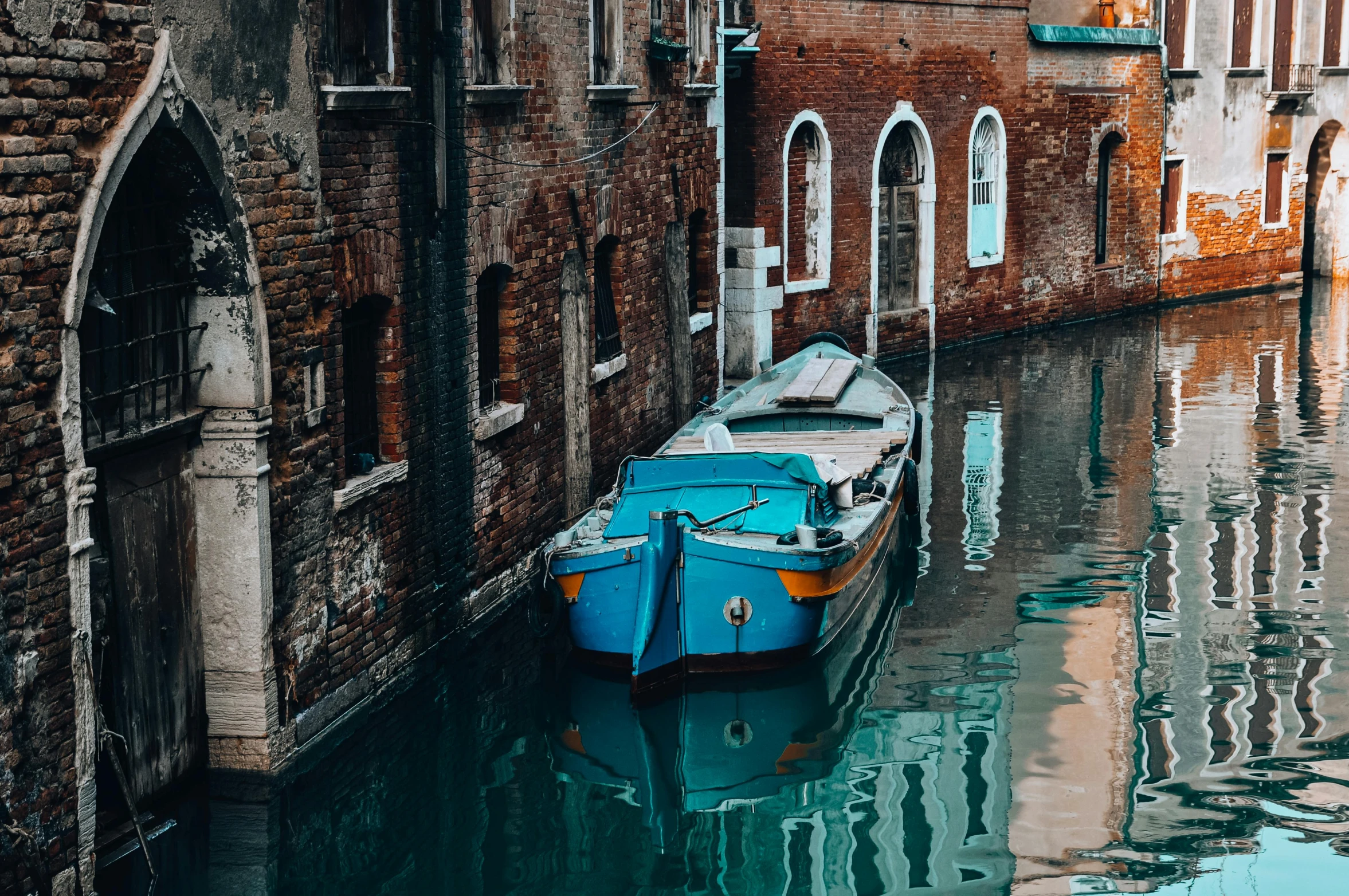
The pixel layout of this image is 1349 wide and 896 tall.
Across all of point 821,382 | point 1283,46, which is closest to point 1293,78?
point 1283,46

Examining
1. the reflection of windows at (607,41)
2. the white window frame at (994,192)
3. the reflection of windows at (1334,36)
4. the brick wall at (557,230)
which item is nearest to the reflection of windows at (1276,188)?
the reflection of windows at (1334,36)

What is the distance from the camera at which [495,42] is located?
1028 cm

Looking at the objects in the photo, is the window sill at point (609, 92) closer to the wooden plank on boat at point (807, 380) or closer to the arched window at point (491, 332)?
the arched window at point (491, 332)

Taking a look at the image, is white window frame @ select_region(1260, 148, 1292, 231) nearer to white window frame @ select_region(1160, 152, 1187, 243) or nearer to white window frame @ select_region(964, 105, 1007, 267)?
white window frame @ select_region(1160, 152, 1187, 243)

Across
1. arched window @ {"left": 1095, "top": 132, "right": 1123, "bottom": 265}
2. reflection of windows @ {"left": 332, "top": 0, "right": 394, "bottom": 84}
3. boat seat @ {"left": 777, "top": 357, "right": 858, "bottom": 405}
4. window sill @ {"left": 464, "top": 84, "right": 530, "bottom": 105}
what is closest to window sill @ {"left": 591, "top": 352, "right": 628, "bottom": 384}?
boat seat @ {"left": 777, "top": 357, "right": 858, "bottom": 405}

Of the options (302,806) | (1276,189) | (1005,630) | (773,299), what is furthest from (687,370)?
(1276,189)

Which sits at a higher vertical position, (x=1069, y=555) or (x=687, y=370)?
(x=687, y=370)

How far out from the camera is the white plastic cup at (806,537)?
9.16 meters

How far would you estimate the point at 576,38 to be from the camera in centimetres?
1166

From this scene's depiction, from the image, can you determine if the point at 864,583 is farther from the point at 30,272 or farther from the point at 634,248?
the point at 30,272

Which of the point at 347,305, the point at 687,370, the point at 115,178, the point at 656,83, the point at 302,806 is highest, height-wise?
the point at 656,83

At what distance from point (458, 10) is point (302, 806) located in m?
4.66

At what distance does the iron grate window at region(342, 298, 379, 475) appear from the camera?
8766mm

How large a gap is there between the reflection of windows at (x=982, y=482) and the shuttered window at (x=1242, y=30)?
39.0ft
